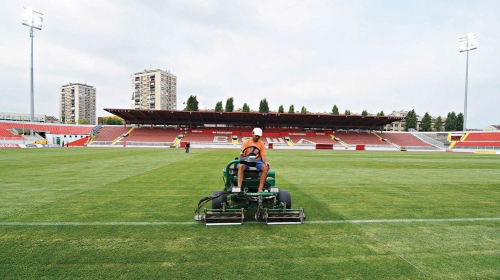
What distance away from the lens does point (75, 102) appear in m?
130

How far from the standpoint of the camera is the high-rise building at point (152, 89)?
352 ft

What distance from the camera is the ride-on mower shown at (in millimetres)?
4578

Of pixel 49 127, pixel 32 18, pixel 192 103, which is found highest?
pixel 32 18

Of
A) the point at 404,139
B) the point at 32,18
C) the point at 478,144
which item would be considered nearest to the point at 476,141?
the point at 478,144

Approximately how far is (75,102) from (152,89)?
52.4 m

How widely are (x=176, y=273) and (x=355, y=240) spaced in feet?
8.83

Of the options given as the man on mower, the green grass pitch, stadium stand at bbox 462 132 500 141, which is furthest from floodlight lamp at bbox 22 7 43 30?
stadium stand at bbox 462 132 500 141

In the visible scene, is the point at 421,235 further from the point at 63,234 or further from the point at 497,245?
the point at 63,234

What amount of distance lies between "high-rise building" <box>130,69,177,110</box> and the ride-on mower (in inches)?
4359

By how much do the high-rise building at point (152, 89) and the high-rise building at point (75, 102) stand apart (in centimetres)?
3741

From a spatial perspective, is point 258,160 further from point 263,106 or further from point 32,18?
point 263,106

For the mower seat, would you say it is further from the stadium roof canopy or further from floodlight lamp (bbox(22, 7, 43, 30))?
floodlight lamp (bbox(22, 7, 43, 30))

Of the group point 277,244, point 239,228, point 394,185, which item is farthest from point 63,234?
point 394,185

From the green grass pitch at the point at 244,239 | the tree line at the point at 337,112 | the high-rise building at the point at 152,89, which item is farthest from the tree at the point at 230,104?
the green grass pitch at the point at 244,239
